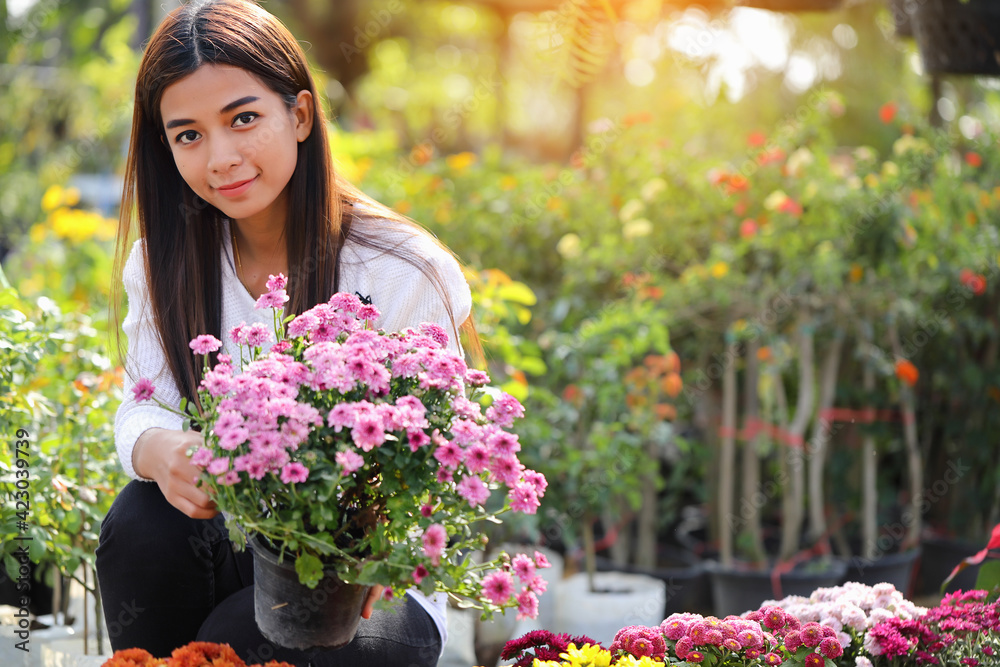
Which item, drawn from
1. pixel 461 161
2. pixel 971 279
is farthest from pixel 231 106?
pixel 971 279

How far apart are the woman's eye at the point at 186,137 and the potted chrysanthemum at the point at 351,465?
0.41 m

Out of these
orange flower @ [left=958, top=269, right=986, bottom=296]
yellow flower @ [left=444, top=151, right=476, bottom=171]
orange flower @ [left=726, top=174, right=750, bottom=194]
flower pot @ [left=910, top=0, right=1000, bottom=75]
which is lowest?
orange flower @ [left=958, top=269, right=986, bottom=296]

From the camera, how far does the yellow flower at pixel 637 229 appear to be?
2.78m

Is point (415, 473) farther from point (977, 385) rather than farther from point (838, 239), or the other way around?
point (977, 385)

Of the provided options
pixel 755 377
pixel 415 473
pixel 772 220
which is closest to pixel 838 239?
pixel 772 220

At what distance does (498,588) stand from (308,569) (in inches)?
8.4

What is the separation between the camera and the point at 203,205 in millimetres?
1525

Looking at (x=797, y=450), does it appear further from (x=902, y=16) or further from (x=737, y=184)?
(x=902, y=16)

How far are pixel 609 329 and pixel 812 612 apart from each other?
4.14ft

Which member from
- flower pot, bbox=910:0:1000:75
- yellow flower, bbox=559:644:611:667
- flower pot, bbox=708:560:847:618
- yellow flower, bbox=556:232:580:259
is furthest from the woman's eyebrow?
flower pot, bbox=708:560:847:618

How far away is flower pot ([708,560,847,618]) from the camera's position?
279 cm

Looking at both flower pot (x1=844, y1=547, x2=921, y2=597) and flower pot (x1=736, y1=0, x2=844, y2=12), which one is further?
flower pot (x1=844, y1=547, x2=921, y2=597)

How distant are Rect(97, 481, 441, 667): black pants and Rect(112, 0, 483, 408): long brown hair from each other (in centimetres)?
21

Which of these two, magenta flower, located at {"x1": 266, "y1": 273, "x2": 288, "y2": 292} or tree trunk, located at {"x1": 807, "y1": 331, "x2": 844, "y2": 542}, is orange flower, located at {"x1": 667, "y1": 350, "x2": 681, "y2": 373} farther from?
magenta flower, located at {"x1": 266, "y1": 273, "x2": 288, "y2": 292}
